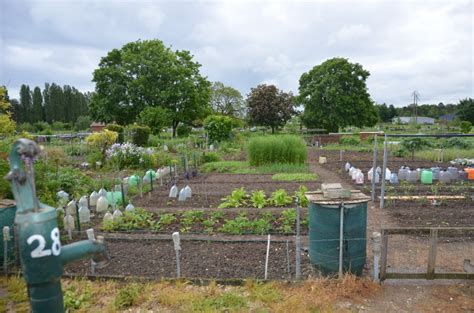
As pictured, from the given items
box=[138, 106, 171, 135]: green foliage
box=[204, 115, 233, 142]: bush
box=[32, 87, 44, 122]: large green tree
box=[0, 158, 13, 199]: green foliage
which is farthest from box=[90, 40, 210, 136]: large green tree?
box=[32, 87, 44, 122]: large green tree

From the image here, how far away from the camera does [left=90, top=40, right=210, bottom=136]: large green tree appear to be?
105ft

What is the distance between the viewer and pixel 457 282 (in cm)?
403

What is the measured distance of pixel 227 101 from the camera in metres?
54.9

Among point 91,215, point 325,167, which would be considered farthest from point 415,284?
point 325,167

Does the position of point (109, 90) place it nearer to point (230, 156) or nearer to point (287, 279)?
point (230, 156)

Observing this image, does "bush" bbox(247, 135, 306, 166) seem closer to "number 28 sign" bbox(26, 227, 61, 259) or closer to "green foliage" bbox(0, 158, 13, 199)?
"green foliage" bbox(0, 158, 13, 199)

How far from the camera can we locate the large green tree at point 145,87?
105 ft

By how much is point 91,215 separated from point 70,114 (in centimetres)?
6461

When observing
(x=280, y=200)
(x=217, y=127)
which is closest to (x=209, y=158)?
(x=217, y=127)

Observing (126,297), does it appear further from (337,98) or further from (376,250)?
Result: (337,98)

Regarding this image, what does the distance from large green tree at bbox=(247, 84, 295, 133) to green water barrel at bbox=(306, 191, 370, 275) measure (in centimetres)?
3481

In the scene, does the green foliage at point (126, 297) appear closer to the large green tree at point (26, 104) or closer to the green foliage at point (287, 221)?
the green foliage at point (287, 221)

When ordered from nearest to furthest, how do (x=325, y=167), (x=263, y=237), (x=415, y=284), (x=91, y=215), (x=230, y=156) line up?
(x=415, y=284)
(x=263, y=237)
(x=91, y=215)
(x=325, y=167)
(x=230, y=156)

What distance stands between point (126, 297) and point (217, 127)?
18581mm
